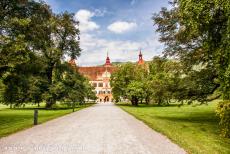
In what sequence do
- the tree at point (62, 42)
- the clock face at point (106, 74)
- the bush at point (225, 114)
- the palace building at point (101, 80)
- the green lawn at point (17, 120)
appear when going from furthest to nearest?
the clock face at point (106, 74) < the palace building at point (101, 80) < the tree at point (62, 42) < the green lawn at point (17, 120) < the bush at point (225, 114)

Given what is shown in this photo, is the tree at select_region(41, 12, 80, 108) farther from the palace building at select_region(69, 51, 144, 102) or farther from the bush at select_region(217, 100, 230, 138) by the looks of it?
the palace building at select_region(69, 51, 144, 102)

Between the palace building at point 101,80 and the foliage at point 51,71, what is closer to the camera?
the foliage at point 51,71

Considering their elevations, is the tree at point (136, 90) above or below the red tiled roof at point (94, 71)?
below

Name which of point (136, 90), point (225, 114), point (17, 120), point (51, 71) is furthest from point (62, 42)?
point (225, 114)

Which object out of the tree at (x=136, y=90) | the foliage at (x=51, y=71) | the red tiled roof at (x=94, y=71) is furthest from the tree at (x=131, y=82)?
the red tiled roof at (x=94, y=71)

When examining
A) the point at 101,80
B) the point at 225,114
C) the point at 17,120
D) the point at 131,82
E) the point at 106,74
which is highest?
the point at 106,74

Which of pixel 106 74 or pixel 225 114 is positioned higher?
pixel 106 74

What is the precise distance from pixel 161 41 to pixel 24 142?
16.5 metres

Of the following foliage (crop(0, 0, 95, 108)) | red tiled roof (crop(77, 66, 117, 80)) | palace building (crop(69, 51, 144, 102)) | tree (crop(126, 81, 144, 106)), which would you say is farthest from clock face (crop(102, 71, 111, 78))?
foliage (crop(0, 0, 95, 108))

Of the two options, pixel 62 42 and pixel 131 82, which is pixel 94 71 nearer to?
pixel 131 82

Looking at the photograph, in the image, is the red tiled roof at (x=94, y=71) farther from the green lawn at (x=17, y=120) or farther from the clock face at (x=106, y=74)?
the green lawn at (x=17, y=120)

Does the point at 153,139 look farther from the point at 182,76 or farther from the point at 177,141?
the point at 182,76

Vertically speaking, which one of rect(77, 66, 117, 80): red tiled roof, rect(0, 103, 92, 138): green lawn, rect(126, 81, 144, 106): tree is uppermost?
rect(77, 66, 117, 80): red tiled roof

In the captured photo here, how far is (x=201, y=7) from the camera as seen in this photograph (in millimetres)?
12125
